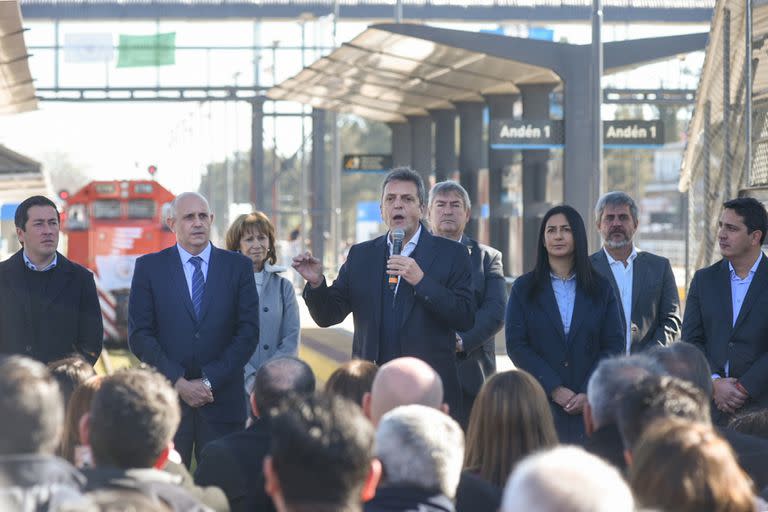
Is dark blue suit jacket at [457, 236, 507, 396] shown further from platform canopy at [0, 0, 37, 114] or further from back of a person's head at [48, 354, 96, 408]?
platform canopy at [0, 0, 37, 114]

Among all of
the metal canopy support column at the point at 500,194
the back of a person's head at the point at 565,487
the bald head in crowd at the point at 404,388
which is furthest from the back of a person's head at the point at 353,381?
the metal canopy support column at the point at 500,194

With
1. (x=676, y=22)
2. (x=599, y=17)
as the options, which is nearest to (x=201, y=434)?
(x=599, y=17)

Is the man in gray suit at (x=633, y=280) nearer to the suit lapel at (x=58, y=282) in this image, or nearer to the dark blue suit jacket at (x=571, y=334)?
the dark blue suit jacket at (x=571, y=334)

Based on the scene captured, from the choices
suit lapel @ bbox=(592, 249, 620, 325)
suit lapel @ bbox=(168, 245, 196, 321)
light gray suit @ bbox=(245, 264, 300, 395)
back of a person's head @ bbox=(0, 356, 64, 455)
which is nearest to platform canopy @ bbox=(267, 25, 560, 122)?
light gray suit @ bbox=(245, 264, 300, 395)

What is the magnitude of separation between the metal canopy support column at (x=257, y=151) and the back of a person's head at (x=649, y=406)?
3379 centimetres

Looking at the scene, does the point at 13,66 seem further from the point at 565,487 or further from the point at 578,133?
the point at 565,487

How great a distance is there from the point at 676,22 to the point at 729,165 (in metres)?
37.9

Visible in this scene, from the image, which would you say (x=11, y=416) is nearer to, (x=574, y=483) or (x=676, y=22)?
(x=574, y=483)

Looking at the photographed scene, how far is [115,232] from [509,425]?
20.3 meters

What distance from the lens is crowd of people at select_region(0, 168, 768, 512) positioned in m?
3.42

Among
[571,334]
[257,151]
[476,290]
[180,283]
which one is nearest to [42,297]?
[180,283]

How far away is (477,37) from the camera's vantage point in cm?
1722

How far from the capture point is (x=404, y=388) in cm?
484

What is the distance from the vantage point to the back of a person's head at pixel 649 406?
14.4ft
